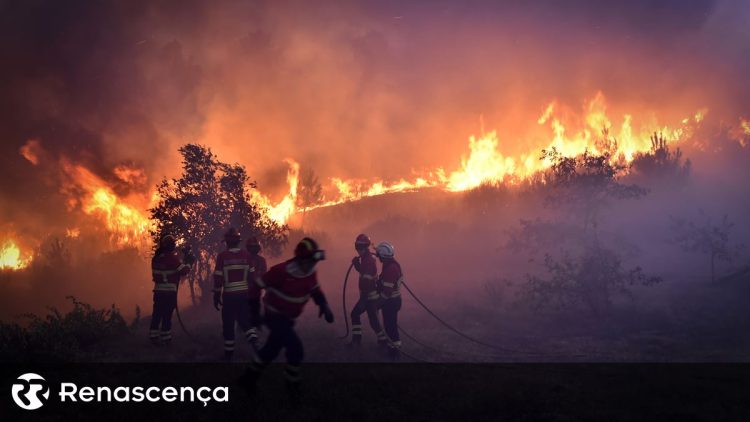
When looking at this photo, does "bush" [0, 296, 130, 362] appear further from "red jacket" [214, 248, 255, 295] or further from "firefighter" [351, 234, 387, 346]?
"firefighter" [351, 234, 387, 346]

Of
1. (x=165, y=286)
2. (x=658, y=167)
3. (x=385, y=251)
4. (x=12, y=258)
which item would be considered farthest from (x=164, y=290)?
(x=658, y=167)

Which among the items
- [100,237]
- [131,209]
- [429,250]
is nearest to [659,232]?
[429,250]

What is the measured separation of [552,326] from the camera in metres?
19.2

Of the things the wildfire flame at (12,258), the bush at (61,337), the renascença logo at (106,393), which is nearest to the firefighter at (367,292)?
the renascença logo at (106,393)

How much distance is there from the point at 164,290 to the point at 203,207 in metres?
10.5

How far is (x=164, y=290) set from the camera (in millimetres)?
12102

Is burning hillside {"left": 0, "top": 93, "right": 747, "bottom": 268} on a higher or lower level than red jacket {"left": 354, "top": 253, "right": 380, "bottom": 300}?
higher

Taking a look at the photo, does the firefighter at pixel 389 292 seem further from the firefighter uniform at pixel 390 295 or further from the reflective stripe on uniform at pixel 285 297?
the reflective stripe on uniform at pixel 285 297

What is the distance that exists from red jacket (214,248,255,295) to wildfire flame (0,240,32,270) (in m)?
51.8

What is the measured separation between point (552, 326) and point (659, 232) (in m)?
34.5

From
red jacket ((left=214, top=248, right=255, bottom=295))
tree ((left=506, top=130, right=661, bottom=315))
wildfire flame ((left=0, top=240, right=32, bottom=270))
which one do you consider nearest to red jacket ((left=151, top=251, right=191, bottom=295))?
red jacket ((left=214, top=248, right=255, bottom=295))

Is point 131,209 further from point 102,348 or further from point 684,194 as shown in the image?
point 684,194

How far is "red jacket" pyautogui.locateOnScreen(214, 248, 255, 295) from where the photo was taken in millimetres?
11227

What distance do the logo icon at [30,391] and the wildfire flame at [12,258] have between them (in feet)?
173
